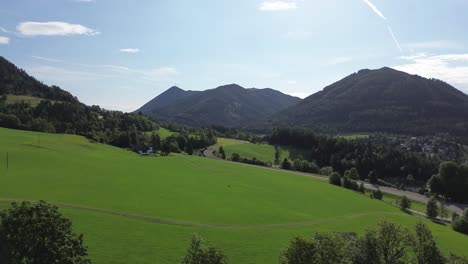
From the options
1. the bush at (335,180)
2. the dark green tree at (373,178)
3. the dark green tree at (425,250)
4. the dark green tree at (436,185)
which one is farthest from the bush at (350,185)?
the dark green tree at (425,250)

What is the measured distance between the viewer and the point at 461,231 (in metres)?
95.4

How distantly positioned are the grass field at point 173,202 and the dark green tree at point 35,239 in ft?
38.8

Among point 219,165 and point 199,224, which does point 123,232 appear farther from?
point 219,165

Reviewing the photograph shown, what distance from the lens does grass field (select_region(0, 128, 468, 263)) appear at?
185 ft

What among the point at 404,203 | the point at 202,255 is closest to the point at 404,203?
the point at 404,203

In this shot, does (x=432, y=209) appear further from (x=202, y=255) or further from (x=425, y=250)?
(x=202, y=255)

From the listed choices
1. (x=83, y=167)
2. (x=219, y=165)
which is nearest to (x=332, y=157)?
(x=219, y=165)

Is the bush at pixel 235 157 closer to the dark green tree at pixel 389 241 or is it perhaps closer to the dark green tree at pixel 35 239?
the dark green tree at pixel 389 241

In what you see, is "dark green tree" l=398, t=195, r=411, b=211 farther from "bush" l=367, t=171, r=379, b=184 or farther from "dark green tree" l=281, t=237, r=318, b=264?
"dark green tree" l=281, t=237, r=318, b=264

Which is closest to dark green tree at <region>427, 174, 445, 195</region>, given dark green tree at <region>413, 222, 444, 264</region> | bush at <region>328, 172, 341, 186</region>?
bush at <region>328, 172, 341, 186</region>

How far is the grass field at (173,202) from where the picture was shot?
5644cm

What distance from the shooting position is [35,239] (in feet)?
113

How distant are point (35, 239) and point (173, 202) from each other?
1934 inches

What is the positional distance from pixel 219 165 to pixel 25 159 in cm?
6930
